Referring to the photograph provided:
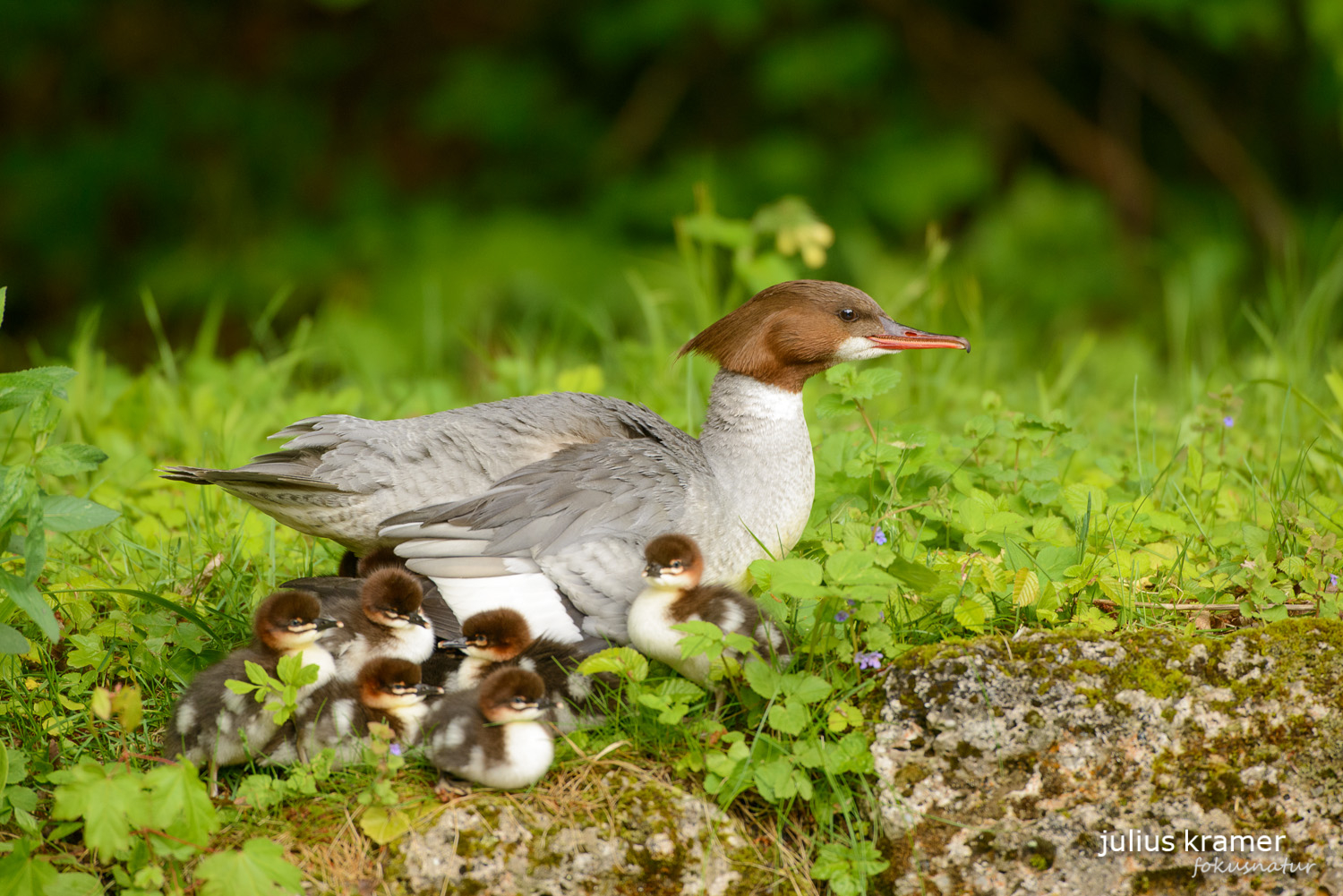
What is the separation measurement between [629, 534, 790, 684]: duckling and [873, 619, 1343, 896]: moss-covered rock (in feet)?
1.13

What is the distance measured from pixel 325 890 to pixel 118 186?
7.34 m

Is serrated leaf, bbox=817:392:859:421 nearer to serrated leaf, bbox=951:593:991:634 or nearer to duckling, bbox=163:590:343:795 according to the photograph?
serrated leaf, bbox=951:593:991:634

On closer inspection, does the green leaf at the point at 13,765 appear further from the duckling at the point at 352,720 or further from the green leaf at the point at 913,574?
the green leaf at the point at 913,574

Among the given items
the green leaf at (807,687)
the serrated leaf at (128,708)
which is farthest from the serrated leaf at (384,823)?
the green leaf at (807,687)

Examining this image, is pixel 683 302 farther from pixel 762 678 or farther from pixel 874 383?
pixel 762 678

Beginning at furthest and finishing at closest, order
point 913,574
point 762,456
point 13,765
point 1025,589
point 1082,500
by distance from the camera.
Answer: point 1082,500 → point 762,456 → point 1025,589 → point 913,574 → point 13,765

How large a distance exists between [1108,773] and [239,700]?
1992 mm

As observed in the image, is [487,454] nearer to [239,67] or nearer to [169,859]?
[169,859]

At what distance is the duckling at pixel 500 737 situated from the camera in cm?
265

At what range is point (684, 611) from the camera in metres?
2.86

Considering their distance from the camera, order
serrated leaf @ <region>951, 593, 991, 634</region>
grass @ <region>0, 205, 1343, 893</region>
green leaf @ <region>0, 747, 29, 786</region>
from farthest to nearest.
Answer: serrated leaf @ <region>951, 593, 991, 634</region> → grass @ <region>0, 205, 1343, 893</region> → green leaf @ <region>0, 747, 29, 786</region>

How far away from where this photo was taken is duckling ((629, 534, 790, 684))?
2850 millimetres

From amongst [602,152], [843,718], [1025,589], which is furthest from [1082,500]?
[602,152]

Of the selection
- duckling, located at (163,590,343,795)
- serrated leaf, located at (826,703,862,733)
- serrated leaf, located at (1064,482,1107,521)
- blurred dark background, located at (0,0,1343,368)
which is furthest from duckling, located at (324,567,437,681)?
blurred dark background, located at (0,0,1343,368)
